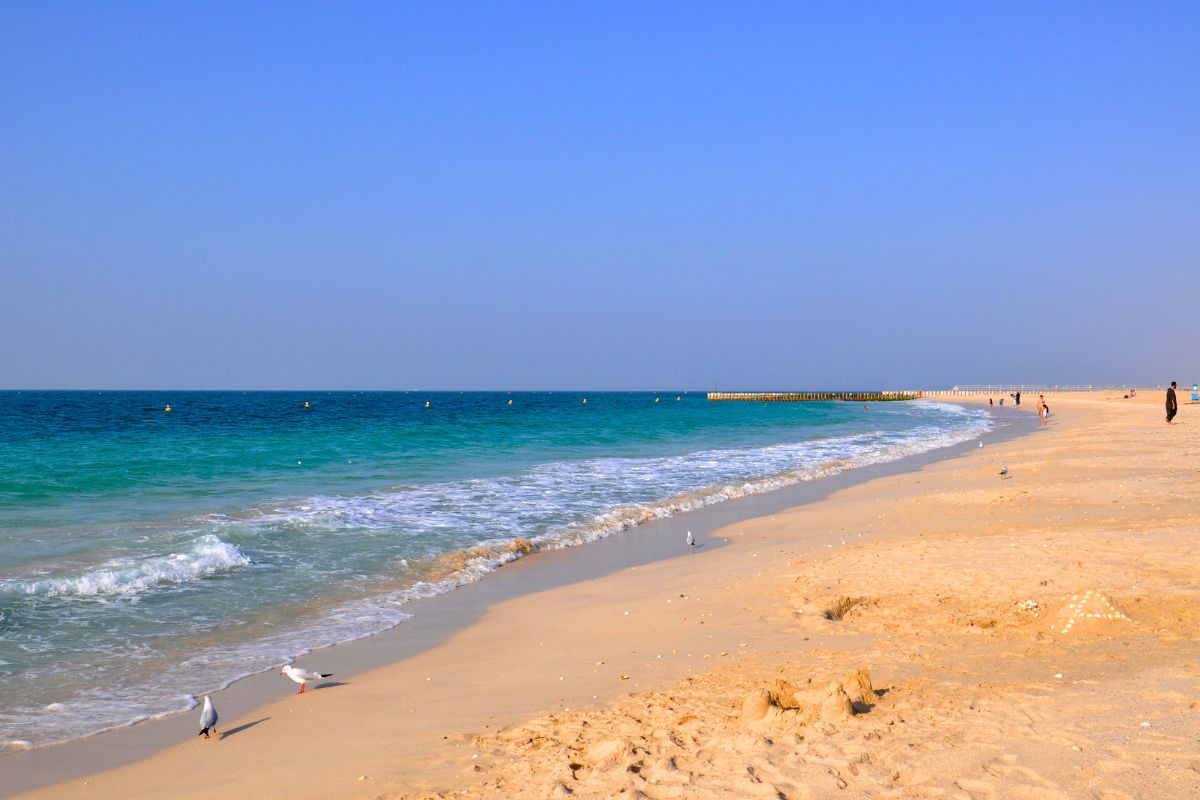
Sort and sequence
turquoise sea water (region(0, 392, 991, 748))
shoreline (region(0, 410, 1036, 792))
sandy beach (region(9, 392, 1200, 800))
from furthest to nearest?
turquoise sea water (region(0, 392, 991, 748)) < shoreline (region(0, 410, 1036, 792)) < sandy beach (region(9, 392, 1200, 800))

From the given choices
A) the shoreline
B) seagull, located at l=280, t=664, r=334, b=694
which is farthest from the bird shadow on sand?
seagull, located at l=280, t=664, r=334, b=694

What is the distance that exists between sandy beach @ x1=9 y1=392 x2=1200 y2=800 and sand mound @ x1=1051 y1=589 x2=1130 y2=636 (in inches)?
0.9

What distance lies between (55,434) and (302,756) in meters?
43.6

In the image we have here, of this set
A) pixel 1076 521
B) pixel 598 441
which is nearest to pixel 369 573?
pixel 1076 521

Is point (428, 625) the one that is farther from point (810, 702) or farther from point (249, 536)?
point (249, 536)

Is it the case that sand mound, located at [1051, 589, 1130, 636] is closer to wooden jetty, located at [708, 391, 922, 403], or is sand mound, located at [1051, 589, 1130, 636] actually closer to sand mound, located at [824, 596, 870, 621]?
sand mound, located at [824, 596, 870, 621]

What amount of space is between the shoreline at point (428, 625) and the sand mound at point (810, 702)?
12.1 ft

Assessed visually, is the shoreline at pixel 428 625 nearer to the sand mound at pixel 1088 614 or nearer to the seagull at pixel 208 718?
the seagull at pixel 208 718

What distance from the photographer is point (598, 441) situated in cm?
3922

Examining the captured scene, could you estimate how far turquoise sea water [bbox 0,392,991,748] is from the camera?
7723 millimetres

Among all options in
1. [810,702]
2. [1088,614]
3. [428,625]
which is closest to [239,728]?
[428,625]

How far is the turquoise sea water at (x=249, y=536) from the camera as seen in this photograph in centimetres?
772

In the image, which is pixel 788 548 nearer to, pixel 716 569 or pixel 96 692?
pixel 716 569

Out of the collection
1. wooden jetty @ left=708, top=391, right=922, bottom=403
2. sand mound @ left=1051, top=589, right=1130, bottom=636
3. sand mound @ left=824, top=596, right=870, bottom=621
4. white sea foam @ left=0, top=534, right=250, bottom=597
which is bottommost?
white sea foam @ left=0, top=534, right=250, bottom=597
